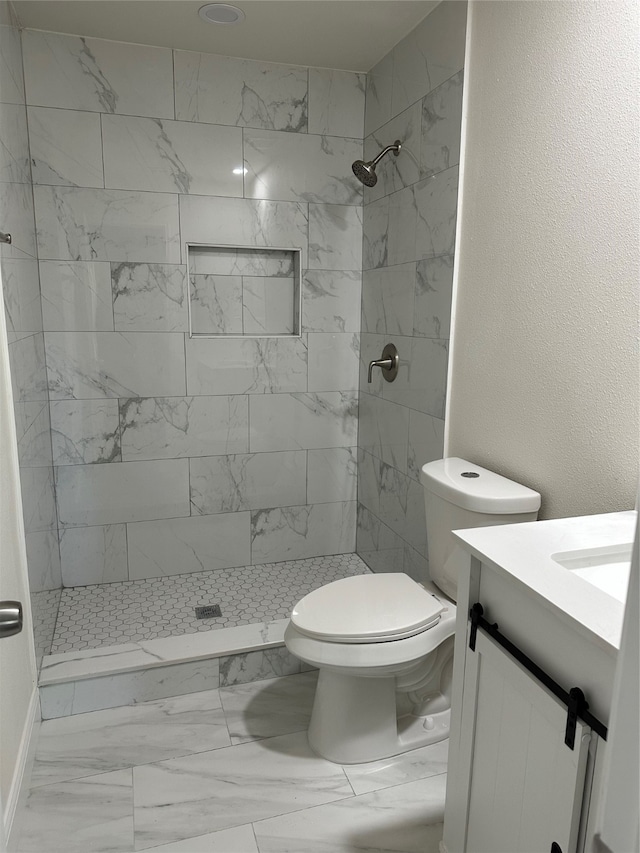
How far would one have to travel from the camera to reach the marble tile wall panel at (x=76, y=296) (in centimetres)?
253

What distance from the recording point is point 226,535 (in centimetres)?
294

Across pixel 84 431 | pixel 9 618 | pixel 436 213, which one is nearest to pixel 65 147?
pixel 84 431

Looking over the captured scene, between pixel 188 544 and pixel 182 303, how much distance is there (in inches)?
43.4

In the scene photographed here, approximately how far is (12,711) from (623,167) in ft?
6.60

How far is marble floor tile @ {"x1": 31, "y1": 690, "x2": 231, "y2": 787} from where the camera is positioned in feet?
6.08

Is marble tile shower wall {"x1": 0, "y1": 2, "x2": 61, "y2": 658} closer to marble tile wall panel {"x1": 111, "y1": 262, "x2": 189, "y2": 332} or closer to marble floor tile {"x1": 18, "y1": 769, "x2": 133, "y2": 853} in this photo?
marble tile wall panel {"x1": 111, "y1": 262, "x2": 189, "y2": 332}

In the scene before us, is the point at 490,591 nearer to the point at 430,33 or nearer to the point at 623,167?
the point at 623,167

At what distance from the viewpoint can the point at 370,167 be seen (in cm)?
246

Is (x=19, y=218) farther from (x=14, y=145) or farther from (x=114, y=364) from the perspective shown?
(x=114, y=364)

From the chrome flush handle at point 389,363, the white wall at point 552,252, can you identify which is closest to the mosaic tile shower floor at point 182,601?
the chrome flush handle at point 389,363

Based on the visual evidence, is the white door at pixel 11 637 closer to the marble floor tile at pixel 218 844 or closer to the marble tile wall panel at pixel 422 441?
the marble floor tile at pixel 218 844

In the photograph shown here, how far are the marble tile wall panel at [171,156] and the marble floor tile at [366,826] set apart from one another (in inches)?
91.1

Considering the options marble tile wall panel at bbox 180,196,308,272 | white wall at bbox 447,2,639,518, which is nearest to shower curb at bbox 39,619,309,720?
white wall at bbox 447,2,639,518

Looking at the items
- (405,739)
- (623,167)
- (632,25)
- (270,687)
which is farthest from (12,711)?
(632,25)
